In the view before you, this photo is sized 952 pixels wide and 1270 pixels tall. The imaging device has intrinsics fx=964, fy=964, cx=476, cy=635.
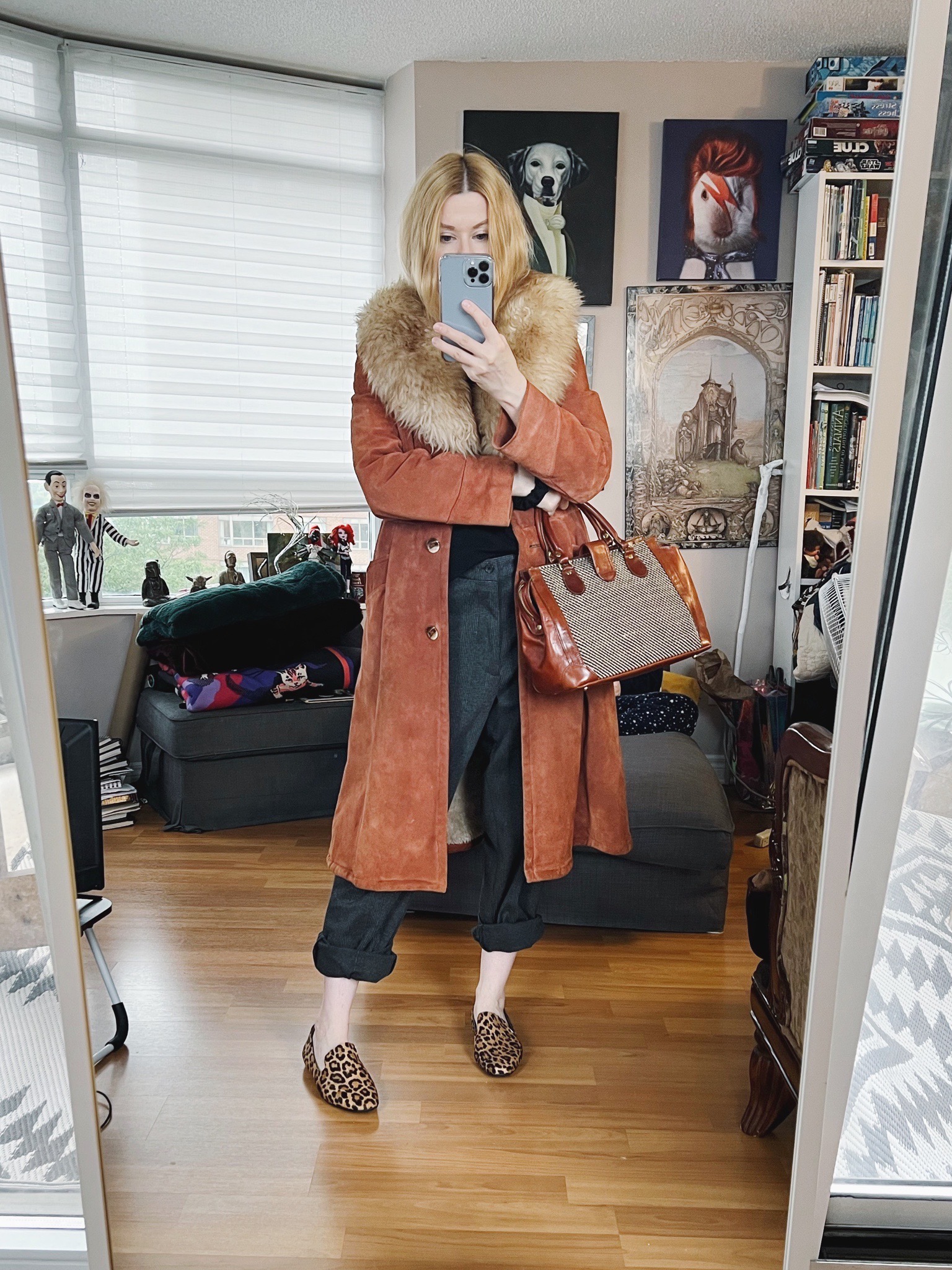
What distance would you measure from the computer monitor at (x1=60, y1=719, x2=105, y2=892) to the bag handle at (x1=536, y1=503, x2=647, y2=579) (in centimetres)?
70

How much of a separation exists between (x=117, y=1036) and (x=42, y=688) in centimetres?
96

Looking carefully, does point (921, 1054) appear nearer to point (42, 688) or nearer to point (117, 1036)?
point (42, 688)

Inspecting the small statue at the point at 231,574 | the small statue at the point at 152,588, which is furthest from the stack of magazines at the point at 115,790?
the small statue at the point at 231,574

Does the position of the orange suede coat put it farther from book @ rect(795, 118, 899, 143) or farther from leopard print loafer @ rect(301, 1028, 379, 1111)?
book @ rect(795, 118, 899, 143)

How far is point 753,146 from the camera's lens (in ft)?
9.33

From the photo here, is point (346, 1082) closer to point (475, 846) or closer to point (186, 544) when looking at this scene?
point (475, 846)

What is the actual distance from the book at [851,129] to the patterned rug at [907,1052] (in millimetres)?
2368

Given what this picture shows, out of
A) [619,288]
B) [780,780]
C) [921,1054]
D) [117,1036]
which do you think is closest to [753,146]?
[619,288]

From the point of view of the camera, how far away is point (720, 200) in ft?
9.43

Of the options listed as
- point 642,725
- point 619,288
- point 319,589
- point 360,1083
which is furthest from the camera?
point 619,288

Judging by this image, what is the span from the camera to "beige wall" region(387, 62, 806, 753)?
278 centimetres

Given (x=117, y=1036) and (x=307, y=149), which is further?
(x=307, y=149)

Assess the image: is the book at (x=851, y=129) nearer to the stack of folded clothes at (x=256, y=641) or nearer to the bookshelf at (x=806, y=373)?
the bookshelf at (x=806, y=373)

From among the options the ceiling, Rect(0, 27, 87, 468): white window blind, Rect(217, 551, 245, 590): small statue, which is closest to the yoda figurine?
Rect(217, 551, 245, 590): small statue
